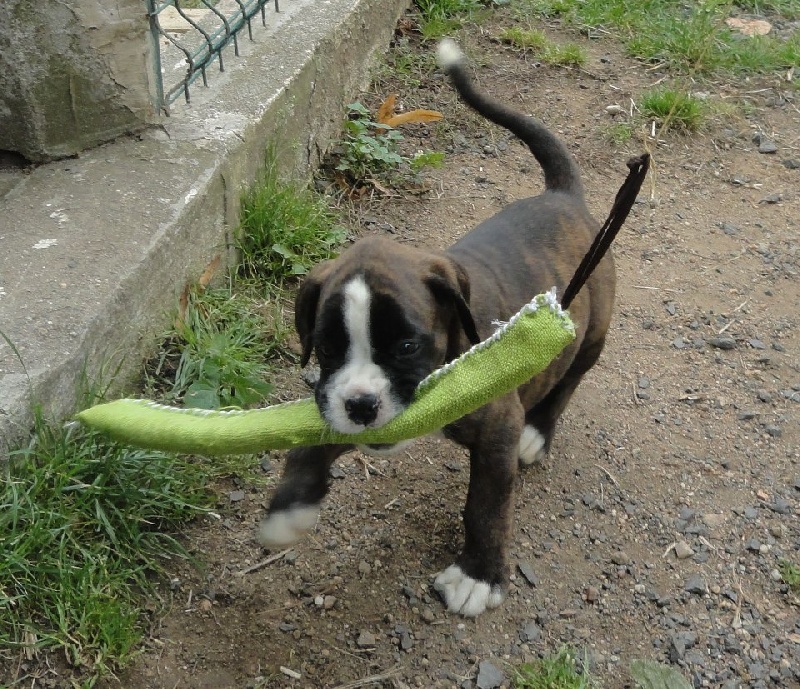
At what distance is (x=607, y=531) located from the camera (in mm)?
3348

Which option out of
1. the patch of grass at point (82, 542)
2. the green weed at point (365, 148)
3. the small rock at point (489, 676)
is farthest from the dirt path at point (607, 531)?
the green weed at point (365, 148)

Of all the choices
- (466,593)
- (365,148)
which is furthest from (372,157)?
(466,593)

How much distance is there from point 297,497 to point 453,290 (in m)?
0.76

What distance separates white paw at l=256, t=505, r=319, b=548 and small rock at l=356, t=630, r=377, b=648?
1.12ft

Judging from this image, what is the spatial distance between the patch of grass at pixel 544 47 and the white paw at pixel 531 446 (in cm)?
356

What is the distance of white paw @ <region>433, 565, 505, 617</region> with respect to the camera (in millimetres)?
2959

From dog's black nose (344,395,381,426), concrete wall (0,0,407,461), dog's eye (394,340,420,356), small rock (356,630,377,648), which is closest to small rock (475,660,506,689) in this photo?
small rock (356,630,377,648)

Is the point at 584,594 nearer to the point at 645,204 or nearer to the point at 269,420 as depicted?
the point at 269,420

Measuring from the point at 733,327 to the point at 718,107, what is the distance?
220cm

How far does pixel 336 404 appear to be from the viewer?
2.48 m

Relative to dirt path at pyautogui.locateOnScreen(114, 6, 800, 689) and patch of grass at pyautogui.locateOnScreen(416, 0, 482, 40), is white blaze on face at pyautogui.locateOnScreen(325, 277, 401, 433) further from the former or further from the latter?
patch of grass at pyautogui.locateOnScreen(416, 0, 482, 40)

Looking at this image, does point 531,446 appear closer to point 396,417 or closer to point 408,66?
point 396,417

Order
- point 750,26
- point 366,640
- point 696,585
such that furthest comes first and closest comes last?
point 750,26 → point 696,585 → point 366,640

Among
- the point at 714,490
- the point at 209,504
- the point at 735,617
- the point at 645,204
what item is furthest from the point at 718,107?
the point at 209,504
